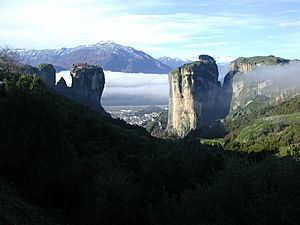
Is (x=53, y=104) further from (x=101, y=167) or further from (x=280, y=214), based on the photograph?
(x=280, y=214)

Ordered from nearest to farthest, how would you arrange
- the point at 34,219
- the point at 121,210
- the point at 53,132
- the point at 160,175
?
the point at 34,219 < the point at 121,210 < the point at 160,175 < the point at 53,132

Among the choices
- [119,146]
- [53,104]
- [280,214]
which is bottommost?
[119,146]

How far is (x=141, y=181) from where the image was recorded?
25797 millimetres

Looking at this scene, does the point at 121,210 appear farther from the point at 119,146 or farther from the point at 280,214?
the point at 119,146

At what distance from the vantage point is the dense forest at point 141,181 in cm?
1469

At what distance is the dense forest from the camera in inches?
Result: 578

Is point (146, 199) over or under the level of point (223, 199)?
under

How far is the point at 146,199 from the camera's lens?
2403cm

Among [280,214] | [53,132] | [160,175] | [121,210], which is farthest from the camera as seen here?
[53,132]

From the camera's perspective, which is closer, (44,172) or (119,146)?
(44,172)

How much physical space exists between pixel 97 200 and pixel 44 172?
643 centimetres

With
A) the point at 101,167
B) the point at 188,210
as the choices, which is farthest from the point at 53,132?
the point at 188,210

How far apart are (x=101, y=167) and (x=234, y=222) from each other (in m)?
19.8

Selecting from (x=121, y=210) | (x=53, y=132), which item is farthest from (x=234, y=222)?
(x=53, y=132)
